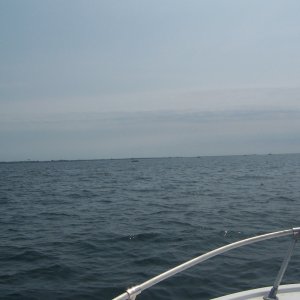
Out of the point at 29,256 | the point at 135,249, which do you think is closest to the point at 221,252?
the point at 135,249

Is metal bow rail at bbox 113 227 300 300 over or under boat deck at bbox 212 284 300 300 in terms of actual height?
over

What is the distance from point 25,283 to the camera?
8.08 metres

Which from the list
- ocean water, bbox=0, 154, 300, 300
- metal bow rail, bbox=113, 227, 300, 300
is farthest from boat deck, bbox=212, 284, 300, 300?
ocean water, bbox=0, 154, 300, 300

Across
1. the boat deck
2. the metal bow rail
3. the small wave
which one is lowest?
the small wave

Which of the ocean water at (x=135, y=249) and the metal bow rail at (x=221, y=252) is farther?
the ocean water at (x=135, y=249)

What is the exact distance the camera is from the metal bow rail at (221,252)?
3.08 meters

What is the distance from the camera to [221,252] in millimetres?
3703

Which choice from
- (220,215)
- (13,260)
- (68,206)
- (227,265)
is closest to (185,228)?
(220,215)

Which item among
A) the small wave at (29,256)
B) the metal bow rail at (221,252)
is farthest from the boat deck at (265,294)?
the small wave at (29,256)

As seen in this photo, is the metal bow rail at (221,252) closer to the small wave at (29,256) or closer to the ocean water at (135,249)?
the ocean water at (135,249)

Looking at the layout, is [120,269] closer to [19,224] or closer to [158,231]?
[158,231]

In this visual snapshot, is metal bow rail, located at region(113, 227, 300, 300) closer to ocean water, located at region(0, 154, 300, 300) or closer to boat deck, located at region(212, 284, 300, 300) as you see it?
boat deck, located at region(212, 284, 300, 300)

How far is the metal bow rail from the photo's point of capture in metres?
3.08

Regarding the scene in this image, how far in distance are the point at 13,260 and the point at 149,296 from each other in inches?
170
